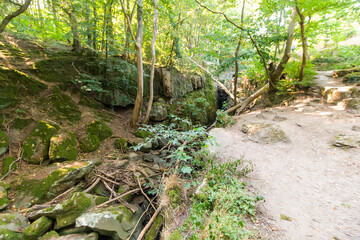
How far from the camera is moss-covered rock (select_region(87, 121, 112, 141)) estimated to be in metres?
5.97

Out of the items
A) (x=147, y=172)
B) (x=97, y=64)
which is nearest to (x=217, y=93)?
(x=97, y=64)

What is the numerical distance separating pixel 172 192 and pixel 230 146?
2.77 meters

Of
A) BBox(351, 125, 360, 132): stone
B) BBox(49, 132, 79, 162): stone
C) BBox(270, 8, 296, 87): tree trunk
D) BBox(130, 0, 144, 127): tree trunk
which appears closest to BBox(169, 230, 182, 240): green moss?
BBox(49, 132, 79, 162): stone

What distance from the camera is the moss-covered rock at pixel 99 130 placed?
235 inches

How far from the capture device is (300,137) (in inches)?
211

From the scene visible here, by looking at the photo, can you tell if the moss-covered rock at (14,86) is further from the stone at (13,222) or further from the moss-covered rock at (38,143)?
the stone at (13,222)

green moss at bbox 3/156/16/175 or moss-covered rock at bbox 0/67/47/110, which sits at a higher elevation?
moss-covered rock at bbox 0/67/47/110

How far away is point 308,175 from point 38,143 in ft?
23.7

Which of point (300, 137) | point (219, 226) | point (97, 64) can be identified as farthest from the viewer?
point (97, 64)

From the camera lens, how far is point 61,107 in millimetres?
5844

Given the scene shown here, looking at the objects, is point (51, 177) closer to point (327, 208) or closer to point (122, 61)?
point (327, 208)

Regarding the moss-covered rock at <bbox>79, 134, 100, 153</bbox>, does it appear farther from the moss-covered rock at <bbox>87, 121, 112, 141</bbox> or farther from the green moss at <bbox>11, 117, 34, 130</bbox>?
the green moss at <bbox>11, 117, 34, 130</bbox>

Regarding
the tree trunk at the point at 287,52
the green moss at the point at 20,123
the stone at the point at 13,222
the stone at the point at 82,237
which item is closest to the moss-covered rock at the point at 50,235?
the stone at the point at 82,237

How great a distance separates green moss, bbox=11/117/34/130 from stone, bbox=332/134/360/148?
9.53 metres
